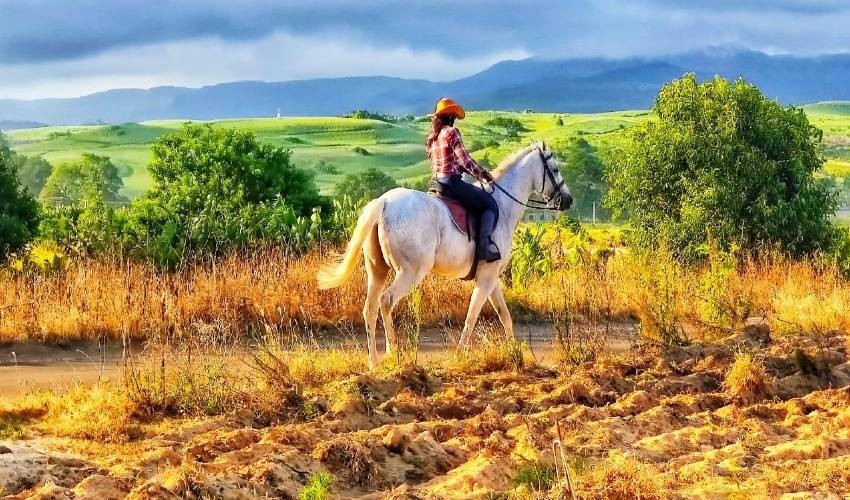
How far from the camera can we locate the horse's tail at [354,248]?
11828 mm

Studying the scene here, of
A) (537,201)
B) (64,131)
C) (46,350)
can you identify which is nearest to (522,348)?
(537,201)

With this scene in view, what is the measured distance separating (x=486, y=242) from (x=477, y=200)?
1.56ft

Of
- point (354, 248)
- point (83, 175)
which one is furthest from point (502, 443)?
point (83, 175)

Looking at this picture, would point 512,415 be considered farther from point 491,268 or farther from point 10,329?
point 10,329

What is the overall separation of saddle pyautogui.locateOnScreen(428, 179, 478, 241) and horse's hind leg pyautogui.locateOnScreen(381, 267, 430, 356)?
0.73 m

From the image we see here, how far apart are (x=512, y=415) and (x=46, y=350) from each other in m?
7.08

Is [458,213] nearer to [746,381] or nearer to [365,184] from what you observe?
[746,381]

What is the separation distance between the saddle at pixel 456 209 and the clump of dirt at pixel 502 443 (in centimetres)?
185

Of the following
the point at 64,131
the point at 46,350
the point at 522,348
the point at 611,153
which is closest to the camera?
the point at 522,348

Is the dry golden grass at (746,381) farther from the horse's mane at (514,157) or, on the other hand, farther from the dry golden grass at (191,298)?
the dry golden grass at (191,298)

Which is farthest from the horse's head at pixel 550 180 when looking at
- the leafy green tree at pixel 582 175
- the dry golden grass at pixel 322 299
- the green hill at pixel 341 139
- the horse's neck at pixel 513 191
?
the green hill at pixel 341 139

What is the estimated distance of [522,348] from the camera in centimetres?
1184

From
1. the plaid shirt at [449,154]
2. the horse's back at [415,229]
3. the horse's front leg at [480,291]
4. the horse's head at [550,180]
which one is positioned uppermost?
Answer: the plaid shirt at [449,154]

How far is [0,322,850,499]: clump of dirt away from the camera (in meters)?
6.93
